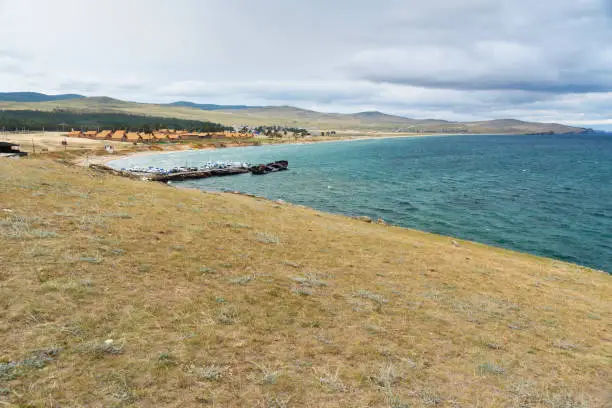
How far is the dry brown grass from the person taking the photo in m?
7.93

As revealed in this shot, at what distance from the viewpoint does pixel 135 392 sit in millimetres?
7258

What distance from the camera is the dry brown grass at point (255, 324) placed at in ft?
26.0

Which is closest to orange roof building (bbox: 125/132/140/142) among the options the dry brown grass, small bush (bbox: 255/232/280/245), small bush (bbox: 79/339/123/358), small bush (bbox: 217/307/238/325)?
the dry brown grass

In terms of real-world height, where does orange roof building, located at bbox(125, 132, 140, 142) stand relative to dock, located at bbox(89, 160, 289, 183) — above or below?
above

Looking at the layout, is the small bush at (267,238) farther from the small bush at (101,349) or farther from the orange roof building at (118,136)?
the orange roof building at (118,136)

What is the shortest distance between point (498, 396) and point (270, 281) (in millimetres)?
8954

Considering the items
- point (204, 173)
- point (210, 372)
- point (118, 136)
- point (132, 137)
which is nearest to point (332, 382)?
point (210, 372)

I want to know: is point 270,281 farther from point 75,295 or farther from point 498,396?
point 498,396

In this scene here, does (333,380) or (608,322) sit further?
(608,322)

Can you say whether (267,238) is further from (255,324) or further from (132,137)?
(132,137)

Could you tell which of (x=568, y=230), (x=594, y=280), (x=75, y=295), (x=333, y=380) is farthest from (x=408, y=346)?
(x=568, y=230)

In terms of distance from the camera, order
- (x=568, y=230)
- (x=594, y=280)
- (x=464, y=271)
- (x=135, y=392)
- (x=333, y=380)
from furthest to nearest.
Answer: (x=568, y=230) → (x=594, y=280) → (x=464, y=271) → (x=333, y=380) → (x=135, y=392)

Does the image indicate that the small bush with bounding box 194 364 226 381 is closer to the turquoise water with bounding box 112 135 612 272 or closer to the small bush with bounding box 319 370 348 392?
the small bush with bounding box 319 370 348 392

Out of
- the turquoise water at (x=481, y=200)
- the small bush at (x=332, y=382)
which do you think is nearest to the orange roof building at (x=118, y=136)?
the turquoise water at (x=481, y=200)
